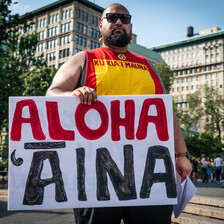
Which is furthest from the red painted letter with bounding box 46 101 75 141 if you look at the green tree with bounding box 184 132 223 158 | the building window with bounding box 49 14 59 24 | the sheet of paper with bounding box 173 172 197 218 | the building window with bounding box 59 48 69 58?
the building window with bounding box 49 14 59 24

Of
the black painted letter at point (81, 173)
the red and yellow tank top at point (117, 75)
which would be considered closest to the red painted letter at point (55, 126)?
the black painted letter at point (81, 173)

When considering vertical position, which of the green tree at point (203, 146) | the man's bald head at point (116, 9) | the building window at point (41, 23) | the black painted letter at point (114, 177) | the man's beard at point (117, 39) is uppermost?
the building window at point (41, 23)

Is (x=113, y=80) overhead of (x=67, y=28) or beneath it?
beneath

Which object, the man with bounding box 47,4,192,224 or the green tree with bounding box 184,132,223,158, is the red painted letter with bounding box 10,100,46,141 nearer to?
the man with bounding box 47,4,192,224

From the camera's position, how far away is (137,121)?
191 centimetres

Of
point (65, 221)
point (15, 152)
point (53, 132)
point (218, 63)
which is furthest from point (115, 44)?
point (218, 63)

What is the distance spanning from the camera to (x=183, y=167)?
2045 mm

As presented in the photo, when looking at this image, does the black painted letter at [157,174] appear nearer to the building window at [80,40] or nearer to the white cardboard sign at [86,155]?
the white cardboard sign at [86,155]

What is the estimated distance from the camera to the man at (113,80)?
6.14ft

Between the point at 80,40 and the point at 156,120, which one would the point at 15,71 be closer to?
the point at 156,120

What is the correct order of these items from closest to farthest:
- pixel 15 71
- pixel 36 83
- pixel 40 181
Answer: pixel 40 181, pixel 36 83, pixel 15 71

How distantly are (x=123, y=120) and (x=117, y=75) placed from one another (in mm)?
359

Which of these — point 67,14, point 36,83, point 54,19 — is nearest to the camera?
point 36,83

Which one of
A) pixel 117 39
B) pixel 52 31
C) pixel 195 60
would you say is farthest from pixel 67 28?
pixel 117 39
